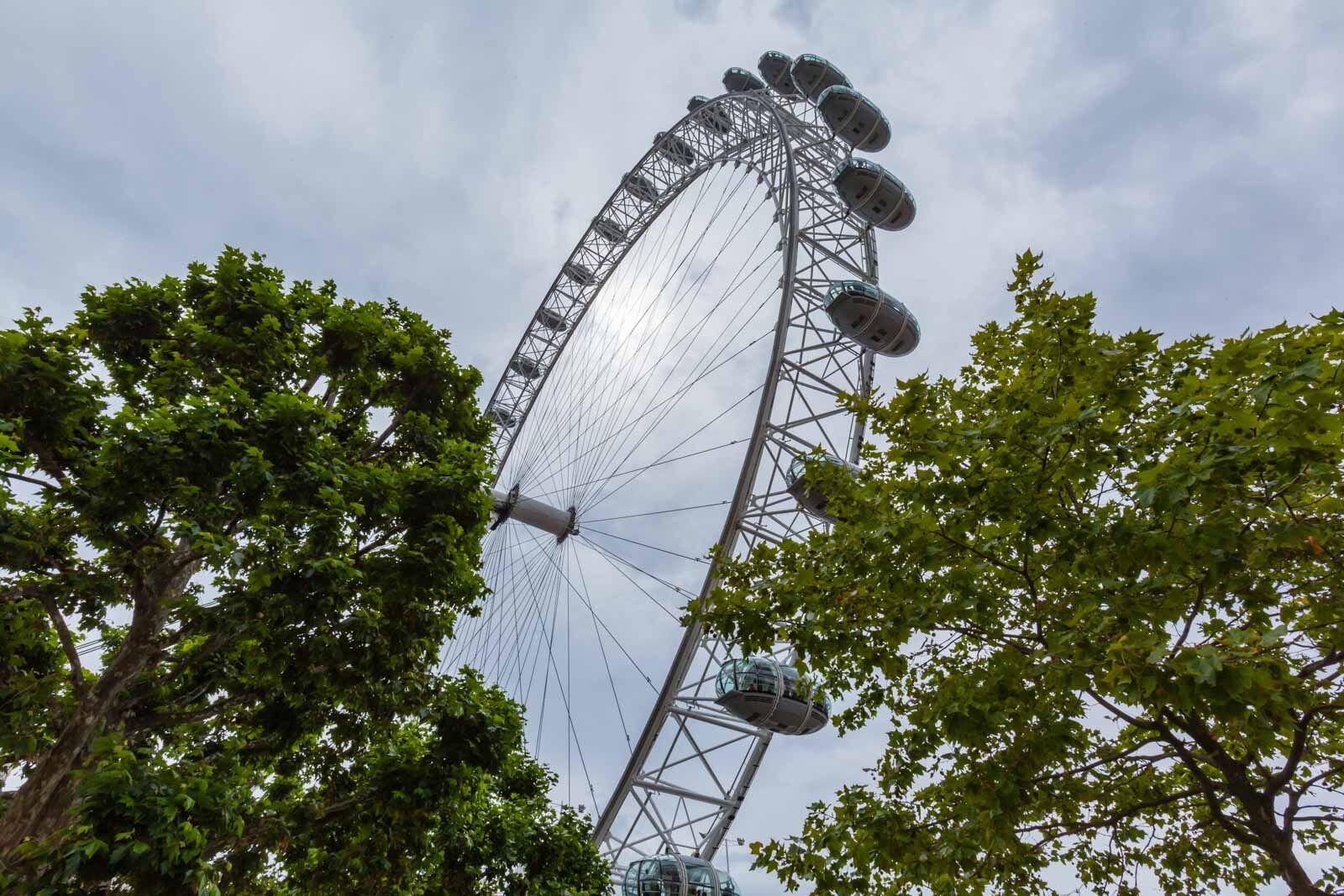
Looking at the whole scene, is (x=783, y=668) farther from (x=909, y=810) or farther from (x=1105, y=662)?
(x=1105, y=662)

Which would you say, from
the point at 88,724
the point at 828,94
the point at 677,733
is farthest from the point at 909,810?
the point at 828,94

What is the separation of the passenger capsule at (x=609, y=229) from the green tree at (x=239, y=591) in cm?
2438

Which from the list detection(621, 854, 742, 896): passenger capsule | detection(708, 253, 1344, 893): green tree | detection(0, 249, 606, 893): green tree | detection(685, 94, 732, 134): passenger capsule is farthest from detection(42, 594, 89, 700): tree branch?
detection(685, 94, 732, 134): passenger capsule

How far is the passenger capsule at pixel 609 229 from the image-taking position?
32.8 m

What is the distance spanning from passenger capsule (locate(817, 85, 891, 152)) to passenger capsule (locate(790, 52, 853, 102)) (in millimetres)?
2200

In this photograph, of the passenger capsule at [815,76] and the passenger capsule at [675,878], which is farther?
the passenger capsule at [815,76]

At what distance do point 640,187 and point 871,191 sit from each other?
45.7ft

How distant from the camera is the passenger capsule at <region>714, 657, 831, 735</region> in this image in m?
15.3

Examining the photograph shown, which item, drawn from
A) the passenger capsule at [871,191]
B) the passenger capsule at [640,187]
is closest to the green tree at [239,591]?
the passenger capsule at [871,191]

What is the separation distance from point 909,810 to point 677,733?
1036 cm

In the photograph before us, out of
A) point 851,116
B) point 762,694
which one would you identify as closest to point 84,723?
point 762,694

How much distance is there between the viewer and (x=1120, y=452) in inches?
236

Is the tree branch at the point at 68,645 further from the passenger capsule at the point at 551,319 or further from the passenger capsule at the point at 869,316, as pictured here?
the passenger capsule at the point at 551,319

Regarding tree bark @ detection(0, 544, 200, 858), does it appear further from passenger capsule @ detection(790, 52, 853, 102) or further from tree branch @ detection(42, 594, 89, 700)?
passenger capsule @ detection(790, 52, 853, 102)
